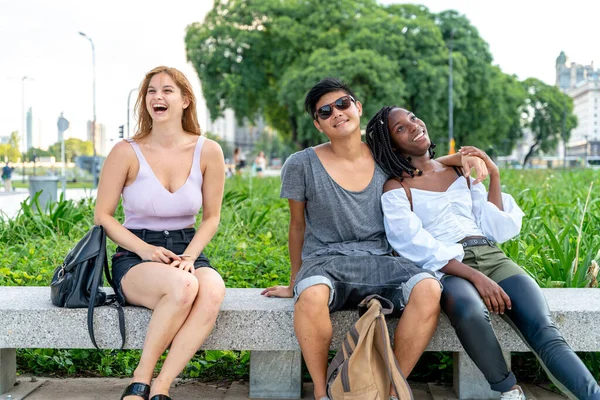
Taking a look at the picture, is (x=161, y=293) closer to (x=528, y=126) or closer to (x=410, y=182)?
(x=410, y=182)

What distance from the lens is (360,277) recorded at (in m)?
2.85

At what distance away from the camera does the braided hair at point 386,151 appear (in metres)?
3.17

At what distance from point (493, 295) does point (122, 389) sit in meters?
1.75

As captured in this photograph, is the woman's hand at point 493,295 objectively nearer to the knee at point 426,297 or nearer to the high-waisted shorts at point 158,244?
the knee at point 426,297

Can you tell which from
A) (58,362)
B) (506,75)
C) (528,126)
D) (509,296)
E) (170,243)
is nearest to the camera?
(509,296)

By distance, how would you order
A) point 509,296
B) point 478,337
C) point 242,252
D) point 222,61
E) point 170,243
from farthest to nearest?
1. point 222,61
2. point 242,252
3. point 170,243
4. point 509,296
5. point 478,337

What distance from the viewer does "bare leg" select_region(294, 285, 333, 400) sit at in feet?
8.81

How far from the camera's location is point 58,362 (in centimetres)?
353

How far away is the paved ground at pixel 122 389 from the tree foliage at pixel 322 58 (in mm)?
23049

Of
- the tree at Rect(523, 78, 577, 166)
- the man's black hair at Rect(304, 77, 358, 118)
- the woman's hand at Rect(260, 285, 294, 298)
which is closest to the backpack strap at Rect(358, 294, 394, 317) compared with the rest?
the woman's hand at Rect(260, 285, 294, 298)

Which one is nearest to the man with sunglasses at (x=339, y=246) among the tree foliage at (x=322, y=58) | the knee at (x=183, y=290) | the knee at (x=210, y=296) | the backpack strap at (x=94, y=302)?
the knee at (x=210, y=296)

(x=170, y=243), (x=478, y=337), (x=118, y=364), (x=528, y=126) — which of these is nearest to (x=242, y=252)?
(x=118, y=364)

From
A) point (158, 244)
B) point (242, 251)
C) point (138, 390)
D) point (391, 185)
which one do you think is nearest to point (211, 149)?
point (158, 244)

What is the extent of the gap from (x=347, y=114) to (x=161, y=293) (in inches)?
45.1
